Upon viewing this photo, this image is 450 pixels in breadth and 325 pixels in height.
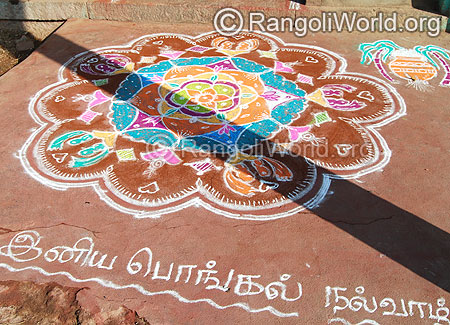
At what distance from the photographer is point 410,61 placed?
6293 mm

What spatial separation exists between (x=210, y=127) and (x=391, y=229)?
7.58ft

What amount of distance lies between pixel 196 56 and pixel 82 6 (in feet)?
8.99

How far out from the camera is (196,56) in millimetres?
6391

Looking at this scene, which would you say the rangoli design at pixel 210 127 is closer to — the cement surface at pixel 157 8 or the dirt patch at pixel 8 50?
the cement surface at pixel 157 8

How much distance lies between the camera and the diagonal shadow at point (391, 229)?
3453mm

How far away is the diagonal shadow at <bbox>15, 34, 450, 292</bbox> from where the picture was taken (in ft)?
11.3

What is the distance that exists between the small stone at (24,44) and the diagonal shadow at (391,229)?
5.43 metres

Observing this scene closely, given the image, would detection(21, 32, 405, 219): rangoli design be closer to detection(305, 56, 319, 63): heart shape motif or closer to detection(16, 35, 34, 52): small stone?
detection(305, 56, 319, 63): heart shape motif

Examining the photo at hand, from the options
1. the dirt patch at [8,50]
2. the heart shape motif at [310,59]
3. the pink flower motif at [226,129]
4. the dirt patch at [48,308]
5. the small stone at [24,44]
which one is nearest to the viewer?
the dirt patch at [48,308]

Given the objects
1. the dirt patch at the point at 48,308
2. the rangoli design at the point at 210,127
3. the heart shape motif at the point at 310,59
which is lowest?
the dirt patch at the point at 48,308

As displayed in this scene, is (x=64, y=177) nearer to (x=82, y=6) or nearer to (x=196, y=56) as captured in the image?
(x=196, y=56)

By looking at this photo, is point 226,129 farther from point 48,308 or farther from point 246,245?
point 48,308

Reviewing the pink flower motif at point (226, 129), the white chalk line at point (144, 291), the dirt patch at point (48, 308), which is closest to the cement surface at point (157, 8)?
the pink flower motif at point (226, 129)

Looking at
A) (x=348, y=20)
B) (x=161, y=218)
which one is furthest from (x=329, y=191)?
(x=348, y=20)
